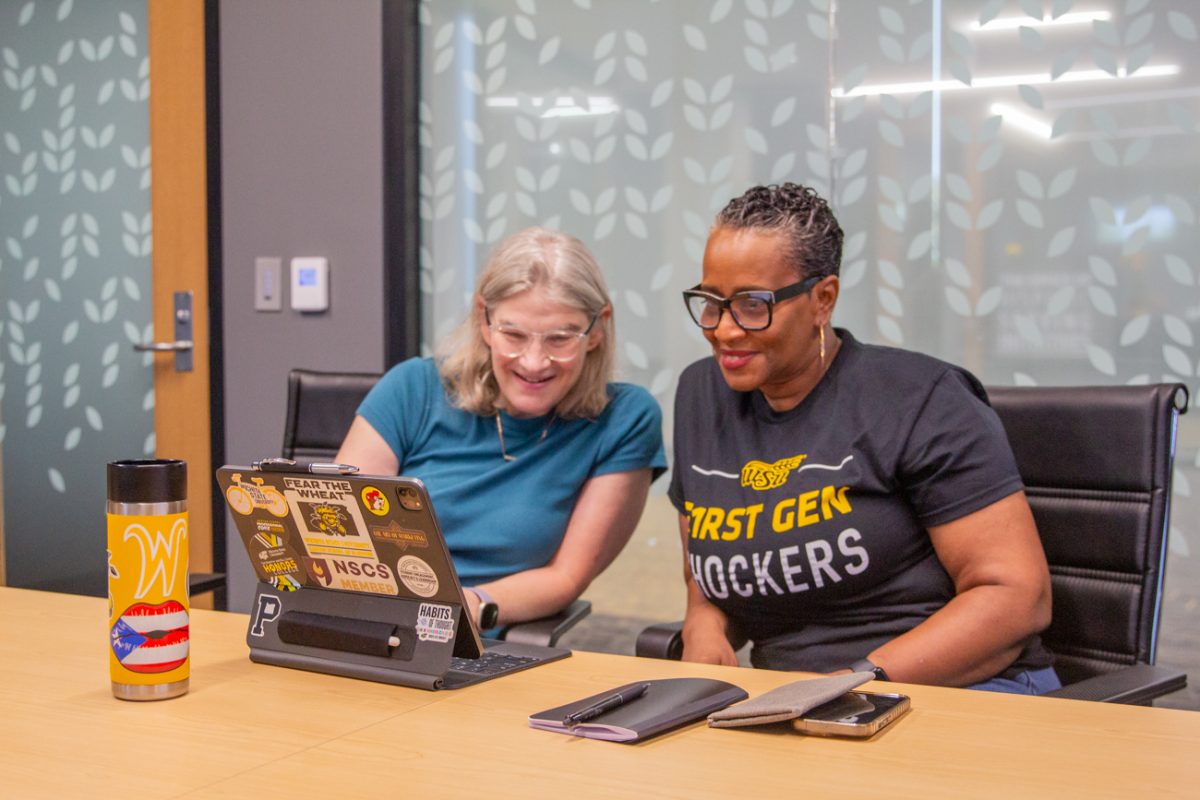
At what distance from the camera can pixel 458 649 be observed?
1.30 meters

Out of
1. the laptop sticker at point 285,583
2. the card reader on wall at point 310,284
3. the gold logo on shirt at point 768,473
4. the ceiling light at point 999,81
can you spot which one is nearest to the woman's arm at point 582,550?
the gold logo on shirt at point 768,473

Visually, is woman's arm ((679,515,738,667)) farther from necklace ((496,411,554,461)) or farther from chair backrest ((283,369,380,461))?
chair backrest ((283,369,380,461))

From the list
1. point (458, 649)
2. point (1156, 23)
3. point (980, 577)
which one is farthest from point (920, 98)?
point (458, 649)

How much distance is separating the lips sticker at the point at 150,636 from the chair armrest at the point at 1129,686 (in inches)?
39.6

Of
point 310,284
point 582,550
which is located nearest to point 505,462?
point 582,550

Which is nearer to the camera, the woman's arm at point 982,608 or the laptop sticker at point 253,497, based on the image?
the laptop sticker at point 253,497

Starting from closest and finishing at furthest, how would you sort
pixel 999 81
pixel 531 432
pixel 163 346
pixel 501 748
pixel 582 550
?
1. pixel 501 748
2. pixel 582 550
3. pixel 531 432
4. pixel 999 81
5. pixel 163 346

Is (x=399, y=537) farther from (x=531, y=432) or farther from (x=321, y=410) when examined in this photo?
(x=321, y=410)

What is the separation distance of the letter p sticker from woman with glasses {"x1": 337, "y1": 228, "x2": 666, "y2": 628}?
1.77 ft

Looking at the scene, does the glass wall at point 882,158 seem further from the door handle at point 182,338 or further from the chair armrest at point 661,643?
the chair armrest at point 661,643

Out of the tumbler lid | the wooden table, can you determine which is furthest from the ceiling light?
the tumbler lid

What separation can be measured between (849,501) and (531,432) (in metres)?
0.65

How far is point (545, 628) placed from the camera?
1.80 meters

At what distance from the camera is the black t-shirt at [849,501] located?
1628 millimetres
